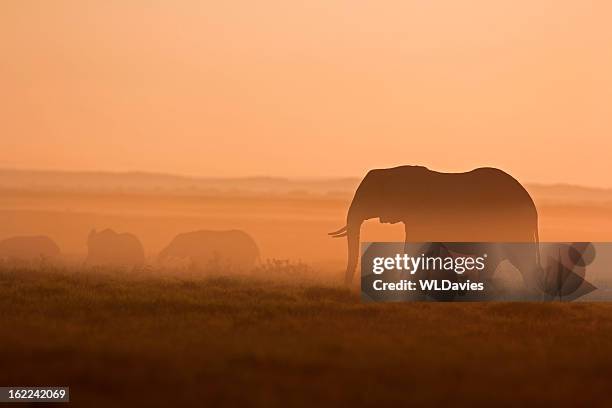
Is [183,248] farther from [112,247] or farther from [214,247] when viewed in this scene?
[112,247]

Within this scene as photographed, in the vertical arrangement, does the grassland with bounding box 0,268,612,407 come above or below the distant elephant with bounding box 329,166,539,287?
Answer: below

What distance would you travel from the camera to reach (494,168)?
68.1 feet

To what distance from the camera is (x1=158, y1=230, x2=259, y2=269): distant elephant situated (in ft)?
111

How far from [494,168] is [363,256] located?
13.2ft

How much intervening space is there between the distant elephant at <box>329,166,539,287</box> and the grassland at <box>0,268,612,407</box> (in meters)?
4.52

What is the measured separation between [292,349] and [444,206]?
11.4 m

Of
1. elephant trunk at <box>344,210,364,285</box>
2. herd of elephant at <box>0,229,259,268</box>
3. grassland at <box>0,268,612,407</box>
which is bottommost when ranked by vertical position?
herd of elephant at <box>0,229,259,268</box>

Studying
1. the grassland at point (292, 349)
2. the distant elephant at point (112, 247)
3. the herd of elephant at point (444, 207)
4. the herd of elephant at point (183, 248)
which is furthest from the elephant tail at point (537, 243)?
the distant elephant at point (112, 247)

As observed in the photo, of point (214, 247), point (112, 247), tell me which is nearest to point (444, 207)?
point (214, 247)

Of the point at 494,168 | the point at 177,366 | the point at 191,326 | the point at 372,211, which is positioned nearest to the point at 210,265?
the point at 372,211

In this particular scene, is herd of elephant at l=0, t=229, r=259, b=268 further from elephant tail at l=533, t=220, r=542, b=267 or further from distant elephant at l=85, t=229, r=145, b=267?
elephant tail at l=533, t=220, r=542, b=267

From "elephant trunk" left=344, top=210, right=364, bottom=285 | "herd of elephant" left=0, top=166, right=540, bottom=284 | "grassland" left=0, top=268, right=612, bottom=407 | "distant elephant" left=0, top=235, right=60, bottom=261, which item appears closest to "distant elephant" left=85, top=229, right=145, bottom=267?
"distant elephant" left=0, top=235, right=60, bottom=261

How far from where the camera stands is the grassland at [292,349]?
7934 mm

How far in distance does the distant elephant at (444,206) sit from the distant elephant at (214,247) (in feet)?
43.4
